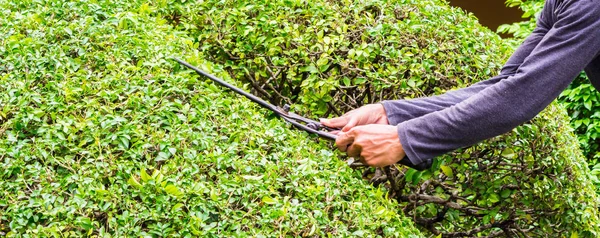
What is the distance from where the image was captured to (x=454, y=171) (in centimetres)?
334


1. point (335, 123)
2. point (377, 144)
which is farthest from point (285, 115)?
point (377, 144)

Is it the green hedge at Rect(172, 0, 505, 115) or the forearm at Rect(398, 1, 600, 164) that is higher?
the forearm at Rect(398, 1, 600, 164)

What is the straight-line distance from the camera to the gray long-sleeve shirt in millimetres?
2439

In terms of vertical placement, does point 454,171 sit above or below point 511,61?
below

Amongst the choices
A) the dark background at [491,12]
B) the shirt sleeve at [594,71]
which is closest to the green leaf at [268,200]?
the shirt sleeve at [594,71]

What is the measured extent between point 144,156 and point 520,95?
1261 mm

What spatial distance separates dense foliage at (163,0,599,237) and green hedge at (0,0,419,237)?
535 millimetres

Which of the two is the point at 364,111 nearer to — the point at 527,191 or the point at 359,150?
the point at 359,150

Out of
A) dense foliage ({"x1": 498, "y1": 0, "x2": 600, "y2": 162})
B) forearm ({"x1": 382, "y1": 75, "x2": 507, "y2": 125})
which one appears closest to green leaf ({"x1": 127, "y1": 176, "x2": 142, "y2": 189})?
forearm ({"x1": 382, "y1": 75, "x2": 507, "y2": 125})

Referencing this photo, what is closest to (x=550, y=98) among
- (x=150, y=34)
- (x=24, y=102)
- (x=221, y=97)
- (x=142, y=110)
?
(x=221, y=97)

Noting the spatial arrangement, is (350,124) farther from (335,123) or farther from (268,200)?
(268,200)

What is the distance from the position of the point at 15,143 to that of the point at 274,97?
1.41 m

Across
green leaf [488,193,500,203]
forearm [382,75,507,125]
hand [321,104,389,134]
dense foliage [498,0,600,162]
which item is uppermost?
forearm [382,75,507,125]

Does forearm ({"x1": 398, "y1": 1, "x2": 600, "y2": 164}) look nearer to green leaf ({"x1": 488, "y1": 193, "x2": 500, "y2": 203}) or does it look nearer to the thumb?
the thumb
